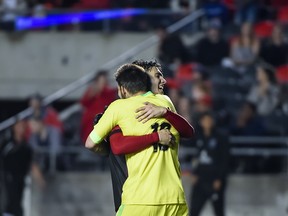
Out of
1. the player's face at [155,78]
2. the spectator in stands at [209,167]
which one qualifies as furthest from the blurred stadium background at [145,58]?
the player's face at [155,78]

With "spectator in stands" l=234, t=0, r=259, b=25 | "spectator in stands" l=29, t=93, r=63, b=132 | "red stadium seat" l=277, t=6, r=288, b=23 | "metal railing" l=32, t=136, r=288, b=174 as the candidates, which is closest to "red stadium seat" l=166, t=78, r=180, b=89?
"metal railing" l=32, t=136, r=288, b=174

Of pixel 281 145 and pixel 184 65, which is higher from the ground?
pixel 184 65

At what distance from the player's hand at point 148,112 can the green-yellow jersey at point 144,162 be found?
0.11 ft

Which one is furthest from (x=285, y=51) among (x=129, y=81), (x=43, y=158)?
(x=129, y=81)

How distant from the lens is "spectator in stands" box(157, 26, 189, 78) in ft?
59.3

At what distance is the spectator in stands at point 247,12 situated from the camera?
63.7 ft

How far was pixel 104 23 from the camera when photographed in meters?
19.3

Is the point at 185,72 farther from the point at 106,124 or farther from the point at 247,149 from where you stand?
the point at 106,124

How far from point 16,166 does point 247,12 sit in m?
5.20

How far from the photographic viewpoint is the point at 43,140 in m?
16.9

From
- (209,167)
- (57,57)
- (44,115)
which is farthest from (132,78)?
(57,57)

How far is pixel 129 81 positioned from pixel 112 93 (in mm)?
8933

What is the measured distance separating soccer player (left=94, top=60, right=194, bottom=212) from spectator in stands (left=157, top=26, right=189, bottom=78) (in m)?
9.70

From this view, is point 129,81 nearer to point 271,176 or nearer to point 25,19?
point 271,176
